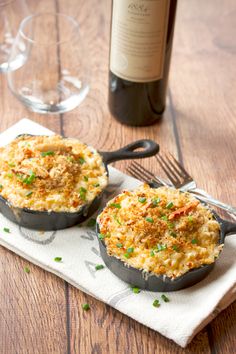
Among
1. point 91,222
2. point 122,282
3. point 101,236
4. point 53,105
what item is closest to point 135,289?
point 122,282

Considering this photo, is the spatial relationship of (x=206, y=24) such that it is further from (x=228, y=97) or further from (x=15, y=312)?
(x=15, y=312)

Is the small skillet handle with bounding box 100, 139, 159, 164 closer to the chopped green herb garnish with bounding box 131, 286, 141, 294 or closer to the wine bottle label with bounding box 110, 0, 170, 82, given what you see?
the wine bottle label with bounding box 110, 0, 170, 82

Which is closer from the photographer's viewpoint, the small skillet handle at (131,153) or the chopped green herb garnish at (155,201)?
the chopped green herb garnish at (155,201)

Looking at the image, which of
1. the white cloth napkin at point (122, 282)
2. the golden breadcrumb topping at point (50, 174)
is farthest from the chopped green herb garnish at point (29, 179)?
the white cloth napkin at point (122, 282)

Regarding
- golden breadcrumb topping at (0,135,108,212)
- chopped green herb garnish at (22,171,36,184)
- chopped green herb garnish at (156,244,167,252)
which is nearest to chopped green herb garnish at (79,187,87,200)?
golden breadcrumb topping at (0,135,108,212)

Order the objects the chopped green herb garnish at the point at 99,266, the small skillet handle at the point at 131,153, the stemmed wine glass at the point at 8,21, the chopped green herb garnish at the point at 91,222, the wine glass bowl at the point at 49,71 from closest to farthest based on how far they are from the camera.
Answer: the chopped green herb garnish at the point at 99,266 < the chopped green herb garnish at the point at 91,222 < the small skillet handle at the point at 131,153 < the wine glass bowl at the point at 49,71 < the stemmed wine glass at the point at 8,21

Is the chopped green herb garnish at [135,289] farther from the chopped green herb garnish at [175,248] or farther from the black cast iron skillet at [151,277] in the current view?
the chopped green herb garnish at [175,248]

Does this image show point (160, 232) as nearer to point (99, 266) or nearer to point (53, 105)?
point (99, 266)

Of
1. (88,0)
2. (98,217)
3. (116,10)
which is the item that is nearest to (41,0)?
(88,0)
